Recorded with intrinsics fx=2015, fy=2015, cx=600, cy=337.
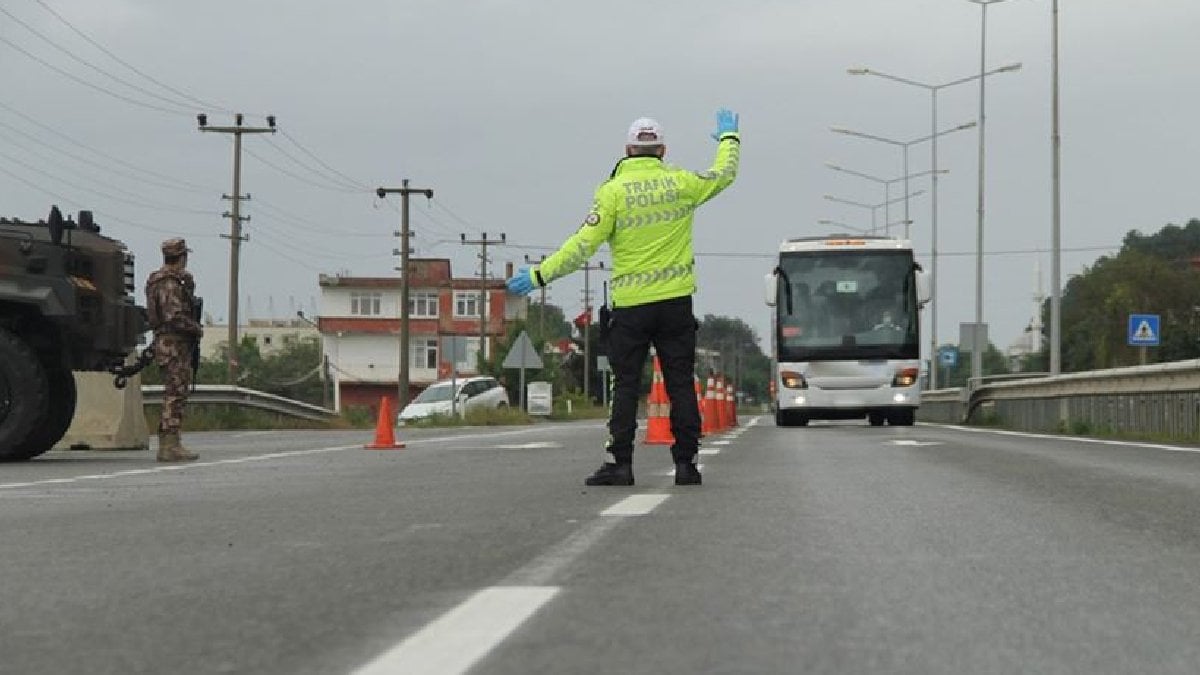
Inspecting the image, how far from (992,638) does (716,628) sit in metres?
0.68

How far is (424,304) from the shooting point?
137 m

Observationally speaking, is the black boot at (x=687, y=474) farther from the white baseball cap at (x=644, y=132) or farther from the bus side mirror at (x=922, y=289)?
the bus side mirror at (x=922, y=289)

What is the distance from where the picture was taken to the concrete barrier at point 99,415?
1848 centimetres

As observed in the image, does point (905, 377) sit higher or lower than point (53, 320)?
lower

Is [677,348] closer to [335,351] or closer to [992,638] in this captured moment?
[992,638]

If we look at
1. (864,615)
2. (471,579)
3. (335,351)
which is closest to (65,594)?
(471,579)

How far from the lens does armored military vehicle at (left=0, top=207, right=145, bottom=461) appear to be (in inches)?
607

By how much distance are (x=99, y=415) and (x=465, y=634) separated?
14360 millimetres

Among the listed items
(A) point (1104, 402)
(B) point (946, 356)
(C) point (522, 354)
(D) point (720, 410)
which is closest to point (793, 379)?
(D) point (720, 410)

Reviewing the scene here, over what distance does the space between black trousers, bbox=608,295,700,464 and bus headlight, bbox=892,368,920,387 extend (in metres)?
23.9

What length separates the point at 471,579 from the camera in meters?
6.17

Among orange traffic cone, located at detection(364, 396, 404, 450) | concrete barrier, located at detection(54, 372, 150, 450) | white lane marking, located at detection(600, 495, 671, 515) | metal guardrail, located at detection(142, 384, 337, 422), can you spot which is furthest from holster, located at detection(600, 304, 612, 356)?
metal guardrail, located at detection(142, 384, 337, 422)

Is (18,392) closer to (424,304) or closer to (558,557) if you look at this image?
(558,557)

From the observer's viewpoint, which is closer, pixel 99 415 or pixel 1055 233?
pixel 99 415
